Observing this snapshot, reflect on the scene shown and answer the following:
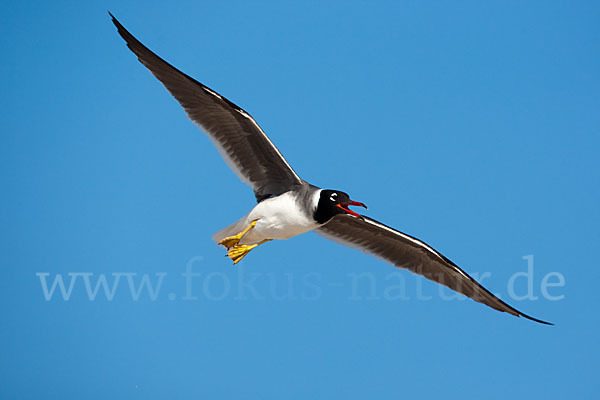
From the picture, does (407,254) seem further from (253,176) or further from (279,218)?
(253,176)

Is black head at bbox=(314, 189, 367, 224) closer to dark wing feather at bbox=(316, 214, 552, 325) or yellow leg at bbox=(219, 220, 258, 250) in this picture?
yellow leg at bbox=(219, 220, 258, 250)

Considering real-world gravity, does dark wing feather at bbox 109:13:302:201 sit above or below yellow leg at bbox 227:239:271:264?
above

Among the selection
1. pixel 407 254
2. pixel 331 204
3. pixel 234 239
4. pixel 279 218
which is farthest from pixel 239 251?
pixel 407 254

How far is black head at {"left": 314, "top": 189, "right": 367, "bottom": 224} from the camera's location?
4594 millimetres

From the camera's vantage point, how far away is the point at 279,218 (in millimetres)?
4746

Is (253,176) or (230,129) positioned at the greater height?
(230,129)

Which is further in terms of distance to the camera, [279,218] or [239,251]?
[239,251]

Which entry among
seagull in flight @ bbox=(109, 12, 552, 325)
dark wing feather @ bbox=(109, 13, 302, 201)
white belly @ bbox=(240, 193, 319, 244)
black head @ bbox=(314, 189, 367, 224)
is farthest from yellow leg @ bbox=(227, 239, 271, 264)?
black head @ bbox=(314, 189, 367, 224)

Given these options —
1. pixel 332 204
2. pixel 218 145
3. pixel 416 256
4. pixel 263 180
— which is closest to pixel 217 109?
pixel 218 145

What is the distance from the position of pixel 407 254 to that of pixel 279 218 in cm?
144

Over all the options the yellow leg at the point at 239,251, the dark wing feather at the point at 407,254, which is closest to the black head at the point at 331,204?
the yellow leg at the point at 239,251

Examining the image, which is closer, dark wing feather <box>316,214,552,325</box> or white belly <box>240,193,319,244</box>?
white belly <box>240,193,319,244</box>

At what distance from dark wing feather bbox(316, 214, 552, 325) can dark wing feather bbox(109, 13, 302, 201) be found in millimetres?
810

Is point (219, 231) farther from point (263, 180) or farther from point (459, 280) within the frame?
point (459, 280)
